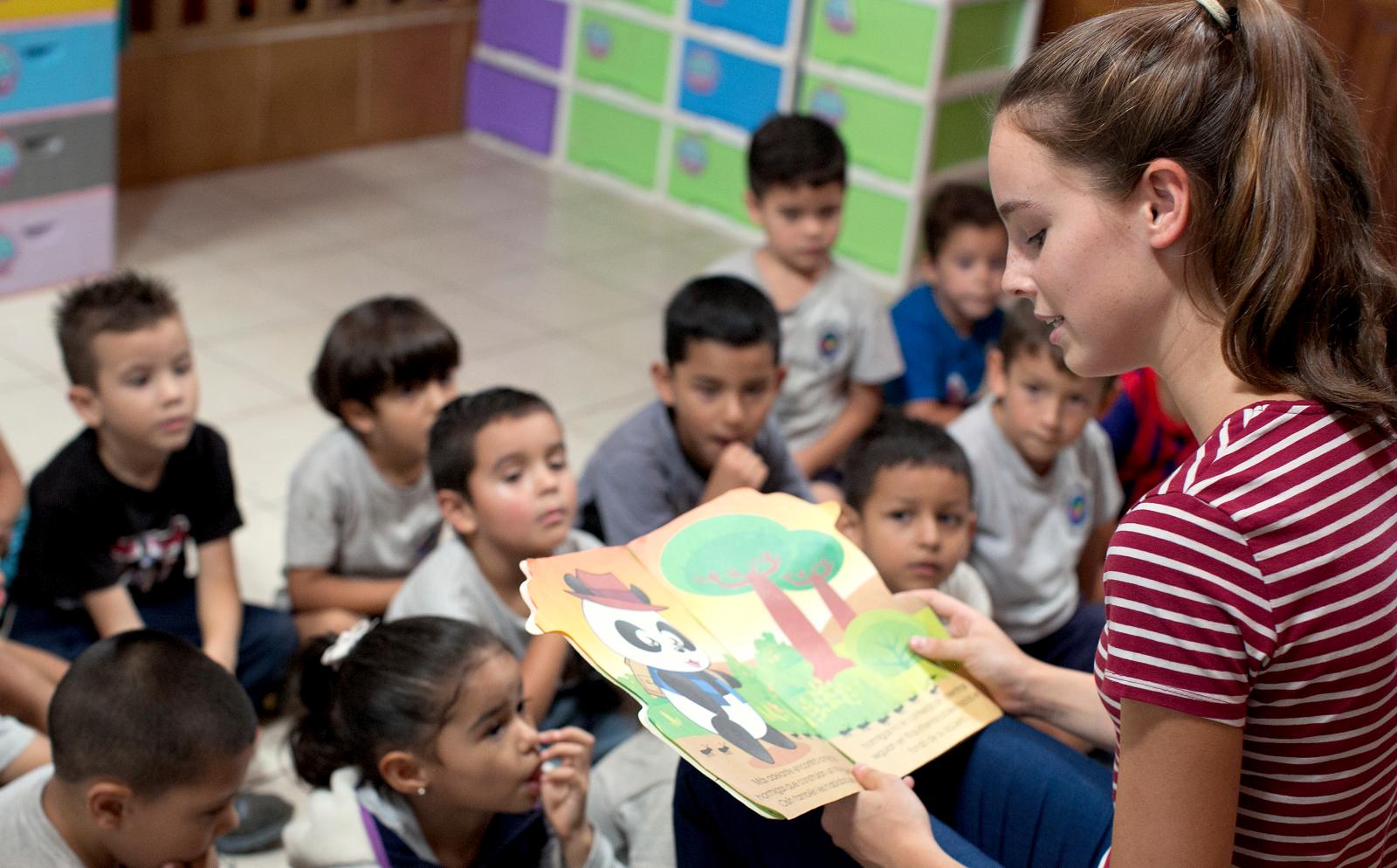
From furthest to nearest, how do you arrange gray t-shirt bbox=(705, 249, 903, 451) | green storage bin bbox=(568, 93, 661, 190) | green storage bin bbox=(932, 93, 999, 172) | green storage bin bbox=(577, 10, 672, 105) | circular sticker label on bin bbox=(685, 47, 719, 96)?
1. green storage bin bbox=(568, 93, 661, 190)
2. green storage bin bbox=(577, 10, 672, 105)
3. circular sticker label on bin bbox=(685, 47, 719, 96)
4. green storage bin bbox=(932, 93, 999, 172)
5. gray t-shirt bbox=(705, 249, 903, 451)

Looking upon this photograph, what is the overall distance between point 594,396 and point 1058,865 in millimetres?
2016

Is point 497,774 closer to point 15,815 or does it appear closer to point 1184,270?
point 15,815

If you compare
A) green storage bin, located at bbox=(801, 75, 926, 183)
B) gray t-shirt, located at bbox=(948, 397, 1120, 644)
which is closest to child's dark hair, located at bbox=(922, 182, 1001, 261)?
gray t-shirt, located at bbox=(948, 397, 1120, 644)

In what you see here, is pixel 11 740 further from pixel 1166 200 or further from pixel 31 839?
pixel 1166 200

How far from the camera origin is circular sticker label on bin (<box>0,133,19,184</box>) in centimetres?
316

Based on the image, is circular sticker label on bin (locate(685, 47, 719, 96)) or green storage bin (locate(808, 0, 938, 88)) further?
circular sticker label on bin (locate(685, 47, 719, 96))

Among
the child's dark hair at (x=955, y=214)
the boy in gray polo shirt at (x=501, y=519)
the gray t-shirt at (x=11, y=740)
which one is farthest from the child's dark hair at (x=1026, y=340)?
the gray t-shirt at (x=11, y=740)

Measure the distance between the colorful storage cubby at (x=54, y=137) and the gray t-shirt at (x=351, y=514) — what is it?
1.54 m

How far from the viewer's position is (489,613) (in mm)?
1791

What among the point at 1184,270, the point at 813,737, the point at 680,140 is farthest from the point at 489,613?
the point at 680,140

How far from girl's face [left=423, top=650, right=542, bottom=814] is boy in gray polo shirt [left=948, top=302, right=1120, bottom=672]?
0.85 metres

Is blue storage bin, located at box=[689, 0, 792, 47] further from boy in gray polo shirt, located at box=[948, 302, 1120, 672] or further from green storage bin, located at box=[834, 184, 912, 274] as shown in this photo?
boy in gray polo shirt, located at box=[948, 302, 1120, 672]

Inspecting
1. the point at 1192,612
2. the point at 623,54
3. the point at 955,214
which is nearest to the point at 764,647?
the point at 1192,612

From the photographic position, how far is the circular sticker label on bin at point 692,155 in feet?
13.9
